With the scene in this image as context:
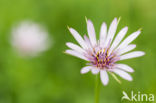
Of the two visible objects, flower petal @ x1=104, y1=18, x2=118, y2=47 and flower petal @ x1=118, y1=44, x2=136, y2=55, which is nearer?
flower petal @ x1=118, y1=44, x2=136, y2=55

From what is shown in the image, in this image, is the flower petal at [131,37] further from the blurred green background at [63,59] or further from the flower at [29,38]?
the flower at [29,38]

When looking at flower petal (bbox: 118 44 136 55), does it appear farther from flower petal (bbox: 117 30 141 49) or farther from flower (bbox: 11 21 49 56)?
flower (bbox: 11 21 49 56)

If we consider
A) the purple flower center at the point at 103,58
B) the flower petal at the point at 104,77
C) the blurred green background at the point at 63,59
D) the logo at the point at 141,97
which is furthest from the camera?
the blurred green background at the point at 63,59

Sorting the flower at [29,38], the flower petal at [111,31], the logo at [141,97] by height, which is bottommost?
the logo at [141,97]

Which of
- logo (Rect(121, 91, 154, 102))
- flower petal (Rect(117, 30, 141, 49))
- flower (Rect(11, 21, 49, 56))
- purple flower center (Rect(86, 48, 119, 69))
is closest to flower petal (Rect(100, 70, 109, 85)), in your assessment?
purple flower center (Rect(86, 48, 119, 69))

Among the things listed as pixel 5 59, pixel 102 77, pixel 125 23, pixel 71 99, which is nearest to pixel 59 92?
pixel 71 99

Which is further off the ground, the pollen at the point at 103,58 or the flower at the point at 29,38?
the flower at the point at 29,38

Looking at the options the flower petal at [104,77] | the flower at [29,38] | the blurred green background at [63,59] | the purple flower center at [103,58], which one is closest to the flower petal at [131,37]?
the purple flower center at [103,58]

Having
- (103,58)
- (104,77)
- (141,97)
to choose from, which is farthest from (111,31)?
(141,97)

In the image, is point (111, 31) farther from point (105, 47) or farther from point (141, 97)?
point (141, 97)
